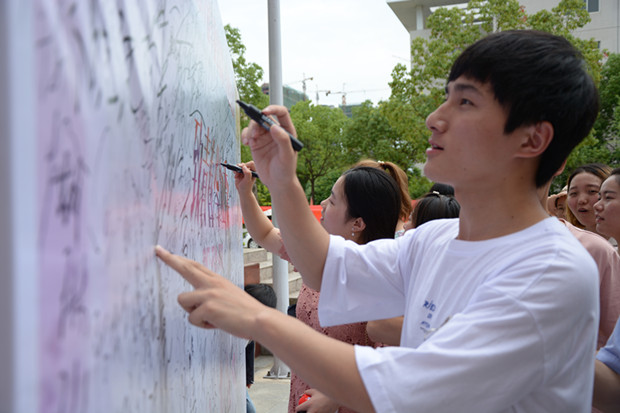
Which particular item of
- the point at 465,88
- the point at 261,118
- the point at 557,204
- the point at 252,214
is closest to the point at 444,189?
the point at 557,204

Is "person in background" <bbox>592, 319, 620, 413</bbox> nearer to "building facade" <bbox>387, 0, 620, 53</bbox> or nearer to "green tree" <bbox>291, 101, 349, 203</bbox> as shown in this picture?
"building facade" <bbox>387, 0, 620, 53</bbox>

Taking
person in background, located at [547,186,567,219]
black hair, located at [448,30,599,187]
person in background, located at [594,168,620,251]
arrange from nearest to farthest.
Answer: black hair, located at [448,30,599,187], person in background, located at [594,168,620,251], person in background, located at [547,186,567,219]

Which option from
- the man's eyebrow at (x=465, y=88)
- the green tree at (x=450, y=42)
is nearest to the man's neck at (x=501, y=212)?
the man's eyebrow at (x=465, y=88)

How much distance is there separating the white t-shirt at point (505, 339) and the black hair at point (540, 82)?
20 centimetres

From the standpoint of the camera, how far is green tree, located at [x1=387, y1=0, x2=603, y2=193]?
46.3ft

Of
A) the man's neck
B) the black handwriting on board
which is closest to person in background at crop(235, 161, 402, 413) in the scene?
the man's neck

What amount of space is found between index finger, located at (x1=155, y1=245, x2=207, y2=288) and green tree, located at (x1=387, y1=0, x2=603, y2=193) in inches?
537

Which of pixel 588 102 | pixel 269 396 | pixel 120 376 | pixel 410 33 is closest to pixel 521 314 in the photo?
pixel 588 102

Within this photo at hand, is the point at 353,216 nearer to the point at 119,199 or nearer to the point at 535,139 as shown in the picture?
the point at 535,139

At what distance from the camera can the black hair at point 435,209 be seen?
114 inches

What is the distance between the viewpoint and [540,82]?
121cm

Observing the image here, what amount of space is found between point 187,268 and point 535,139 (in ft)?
2.51

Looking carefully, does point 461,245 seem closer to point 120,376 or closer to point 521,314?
point 521,314

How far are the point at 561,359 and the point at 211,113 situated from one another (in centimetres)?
126
